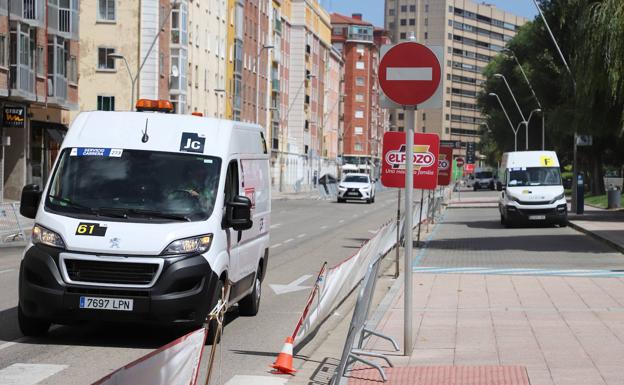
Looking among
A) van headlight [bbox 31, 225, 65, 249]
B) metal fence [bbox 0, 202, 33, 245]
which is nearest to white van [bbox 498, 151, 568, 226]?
metal fence [bbox 0, 202, 33, 245]

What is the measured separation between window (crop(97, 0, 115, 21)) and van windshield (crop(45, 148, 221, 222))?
58220mm

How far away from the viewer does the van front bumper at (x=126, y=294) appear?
10.9 m

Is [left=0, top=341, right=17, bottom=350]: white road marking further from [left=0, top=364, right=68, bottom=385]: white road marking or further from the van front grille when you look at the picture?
[left=0, top=364, right=68, bottom=385]: white road marking

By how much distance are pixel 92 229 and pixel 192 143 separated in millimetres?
1664

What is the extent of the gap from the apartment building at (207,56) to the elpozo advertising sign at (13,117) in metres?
29.8

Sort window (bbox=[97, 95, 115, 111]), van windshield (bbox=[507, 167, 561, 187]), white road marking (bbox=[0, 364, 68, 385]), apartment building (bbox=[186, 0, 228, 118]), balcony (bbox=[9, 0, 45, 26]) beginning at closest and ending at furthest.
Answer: white road marking (bbox=[0, 364, 68, 385]) → van windshield (bbox=[507, 167, 561, 187]) → balcony (bbox=[9, 0, 45, 26]) → window (bbox=[97, 95, 115, 111]) → apartment building (bbox=[186, 0, 228, 118])

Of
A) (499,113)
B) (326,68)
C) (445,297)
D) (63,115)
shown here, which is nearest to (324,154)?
(326,68)

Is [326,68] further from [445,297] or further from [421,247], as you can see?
[445,297]

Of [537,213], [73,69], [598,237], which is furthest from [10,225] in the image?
[73,69]

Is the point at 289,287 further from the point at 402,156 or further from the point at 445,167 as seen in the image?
the point at 445,167

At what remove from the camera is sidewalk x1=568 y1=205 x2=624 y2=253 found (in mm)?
30263

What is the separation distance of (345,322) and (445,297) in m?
2.92

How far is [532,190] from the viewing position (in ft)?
129

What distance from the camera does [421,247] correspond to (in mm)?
29172
